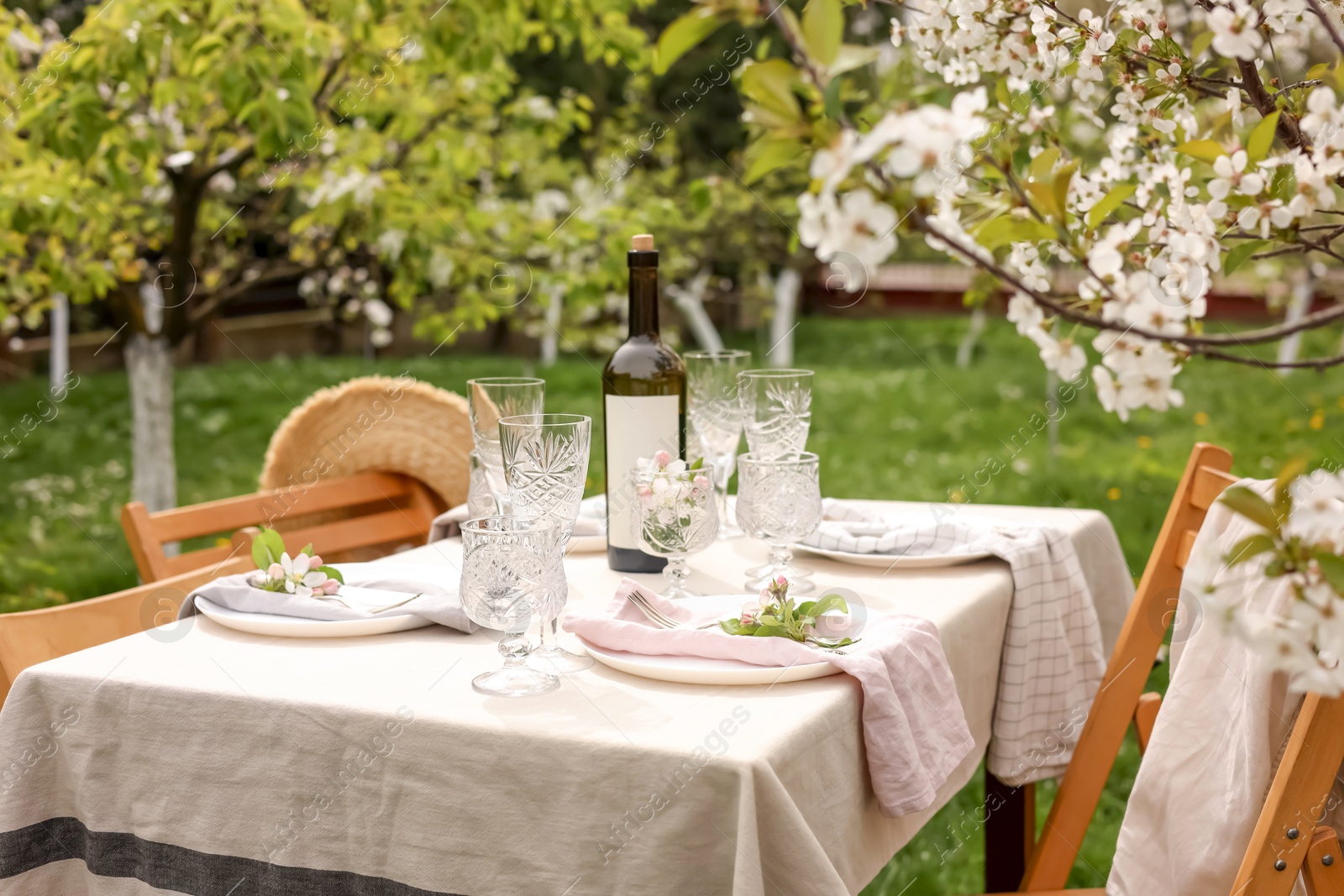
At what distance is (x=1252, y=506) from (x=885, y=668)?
68 centimetres

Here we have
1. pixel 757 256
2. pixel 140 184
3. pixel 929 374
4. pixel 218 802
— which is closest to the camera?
pixel 218 802

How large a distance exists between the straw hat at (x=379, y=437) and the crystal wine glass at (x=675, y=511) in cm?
102

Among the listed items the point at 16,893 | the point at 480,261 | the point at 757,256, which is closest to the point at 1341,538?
the point at 16,893

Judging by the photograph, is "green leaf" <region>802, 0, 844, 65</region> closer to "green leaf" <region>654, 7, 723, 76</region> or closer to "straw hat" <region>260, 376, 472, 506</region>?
"green leaf" <region>654, 7, 723, 76</region>

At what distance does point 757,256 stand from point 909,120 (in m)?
8.80

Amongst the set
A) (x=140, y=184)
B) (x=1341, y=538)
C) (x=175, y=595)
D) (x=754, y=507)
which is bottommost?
(x=175, y=595)

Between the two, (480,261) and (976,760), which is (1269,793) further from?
(480,261)

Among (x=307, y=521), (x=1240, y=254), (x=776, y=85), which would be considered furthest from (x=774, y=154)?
(x=307, y=521)

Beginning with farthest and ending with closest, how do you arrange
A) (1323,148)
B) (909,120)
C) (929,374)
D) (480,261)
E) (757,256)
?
(929,374) → (757,256) → (480,261) → (1323,148) → (909,120)

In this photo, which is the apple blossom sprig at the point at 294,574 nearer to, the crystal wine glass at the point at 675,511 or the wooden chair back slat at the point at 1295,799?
the crystal wine glass at the point at 675,511

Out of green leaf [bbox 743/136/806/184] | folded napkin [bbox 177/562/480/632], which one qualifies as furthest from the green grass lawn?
green leaf [bbox 743/136/806/184]

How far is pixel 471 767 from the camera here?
138cm

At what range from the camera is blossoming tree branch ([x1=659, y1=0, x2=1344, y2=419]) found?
87 centimetres

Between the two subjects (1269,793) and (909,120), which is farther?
(1269,793)
